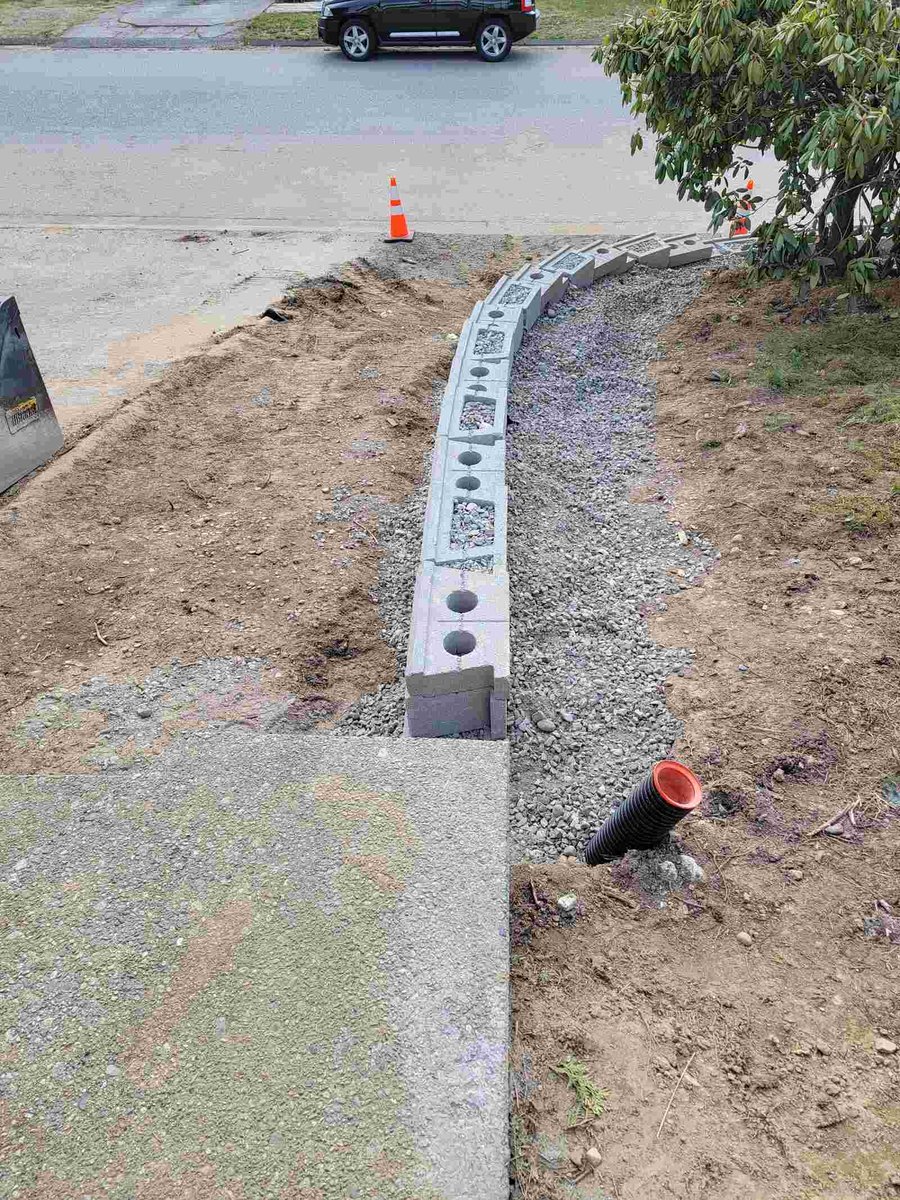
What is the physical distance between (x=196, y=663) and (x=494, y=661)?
1636 millimetres

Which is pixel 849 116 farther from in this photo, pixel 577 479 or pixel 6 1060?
pixel 6 1060

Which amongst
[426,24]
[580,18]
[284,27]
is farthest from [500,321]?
[284,27]

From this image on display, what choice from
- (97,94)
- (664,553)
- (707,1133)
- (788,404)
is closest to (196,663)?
(664,553)

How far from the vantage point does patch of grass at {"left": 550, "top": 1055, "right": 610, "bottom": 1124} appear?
8.50 feet

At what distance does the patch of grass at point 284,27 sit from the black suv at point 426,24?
168 cm

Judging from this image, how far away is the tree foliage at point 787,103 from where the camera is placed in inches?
214

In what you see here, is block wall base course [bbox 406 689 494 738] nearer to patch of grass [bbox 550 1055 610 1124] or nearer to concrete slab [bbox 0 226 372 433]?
patch of grass [bbox 550 1055 610 1124]

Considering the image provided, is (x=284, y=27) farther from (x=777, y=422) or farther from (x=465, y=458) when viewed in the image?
(x=777, y=422)

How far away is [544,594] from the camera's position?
16.0 feet

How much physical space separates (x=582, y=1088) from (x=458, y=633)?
201 centimetres

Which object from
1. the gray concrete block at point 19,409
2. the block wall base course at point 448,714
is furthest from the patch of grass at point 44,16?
the block wall base course at point 448,714

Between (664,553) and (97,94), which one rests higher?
(97,94)

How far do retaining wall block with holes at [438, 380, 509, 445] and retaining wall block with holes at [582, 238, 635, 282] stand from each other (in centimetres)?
283

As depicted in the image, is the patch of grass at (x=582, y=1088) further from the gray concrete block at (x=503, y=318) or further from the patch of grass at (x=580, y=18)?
the patch of grass at (x=580, y=18)
